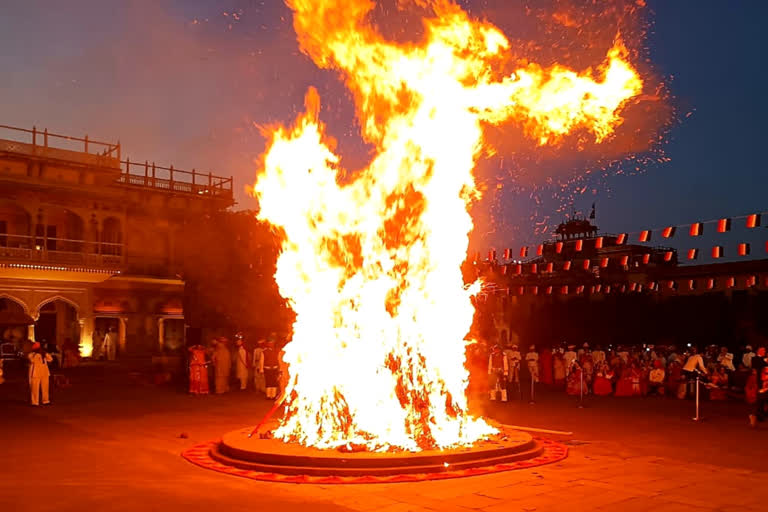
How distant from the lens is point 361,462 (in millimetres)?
9148

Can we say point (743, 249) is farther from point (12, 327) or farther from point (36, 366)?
point (12, 327)

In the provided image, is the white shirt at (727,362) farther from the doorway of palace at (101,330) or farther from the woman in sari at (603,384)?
the doorway of palace at (101,330)

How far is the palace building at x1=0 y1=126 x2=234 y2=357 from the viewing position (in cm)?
3081

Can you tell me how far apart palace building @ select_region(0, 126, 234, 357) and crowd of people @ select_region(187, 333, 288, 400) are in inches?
499

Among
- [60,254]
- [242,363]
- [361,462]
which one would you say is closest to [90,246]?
[60,254]

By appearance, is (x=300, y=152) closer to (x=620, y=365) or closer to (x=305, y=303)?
(x=305, y=303)

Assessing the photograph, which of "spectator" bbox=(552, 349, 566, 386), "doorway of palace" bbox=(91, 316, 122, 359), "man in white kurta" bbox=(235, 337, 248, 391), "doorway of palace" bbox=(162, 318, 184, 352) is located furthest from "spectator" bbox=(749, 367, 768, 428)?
"doorway of palace" bbox=(162, 318, 184, 352)

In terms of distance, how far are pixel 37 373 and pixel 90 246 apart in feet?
55.2

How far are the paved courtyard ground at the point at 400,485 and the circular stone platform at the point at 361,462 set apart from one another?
32cm

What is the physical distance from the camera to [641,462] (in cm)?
974

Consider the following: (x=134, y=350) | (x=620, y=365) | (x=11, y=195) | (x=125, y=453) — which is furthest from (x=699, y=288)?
(x=125, y=453)

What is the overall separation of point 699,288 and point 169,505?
150ft

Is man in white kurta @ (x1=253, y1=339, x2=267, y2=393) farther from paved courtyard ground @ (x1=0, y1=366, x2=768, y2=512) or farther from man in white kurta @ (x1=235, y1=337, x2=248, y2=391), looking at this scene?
paved courtyard ground @ (x1=0, y1=366, x2=768, y2=512)

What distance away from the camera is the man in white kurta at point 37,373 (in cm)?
1693
